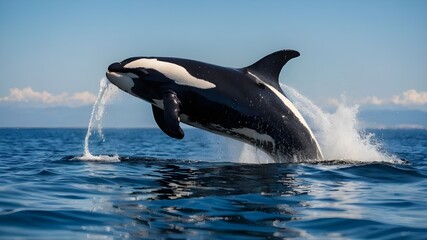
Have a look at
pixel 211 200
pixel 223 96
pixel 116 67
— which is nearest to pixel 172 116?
pixel 223 96

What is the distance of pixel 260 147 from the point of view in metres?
15.9

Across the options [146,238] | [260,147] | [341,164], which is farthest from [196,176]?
[146,238]

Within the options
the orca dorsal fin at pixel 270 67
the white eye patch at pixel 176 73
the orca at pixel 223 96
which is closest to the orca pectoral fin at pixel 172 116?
the orca at pixel 223 96

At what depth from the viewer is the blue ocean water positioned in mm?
7527

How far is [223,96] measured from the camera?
579 inches

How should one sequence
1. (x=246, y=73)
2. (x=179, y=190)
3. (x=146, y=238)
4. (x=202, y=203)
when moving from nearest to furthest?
1. (x=146, y=238)
2. (x=202, y=203)
3. (x=179, y=190)
4. (x=246, y=73)

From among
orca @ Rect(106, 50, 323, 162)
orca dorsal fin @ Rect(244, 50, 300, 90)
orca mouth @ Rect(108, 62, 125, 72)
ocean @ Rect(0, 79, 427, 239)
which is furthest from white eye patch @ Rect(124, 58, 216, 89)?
ocean @ Rect(0, 79, 427, 239)

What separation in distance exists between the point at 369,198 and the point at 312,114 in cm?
706

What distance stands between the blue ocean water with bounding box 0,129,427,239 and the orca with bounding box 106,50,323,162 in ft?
3.15

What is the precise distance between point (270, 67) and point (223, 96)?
A: 5.01 feet

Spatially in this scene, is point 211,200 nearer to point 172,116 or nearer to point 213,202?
point 213,202

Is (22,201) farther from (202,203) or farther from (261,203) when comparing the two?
(261,203)

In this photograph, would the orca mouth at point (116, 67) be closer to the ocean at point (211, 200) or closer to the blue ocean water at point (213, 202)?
the ocean at point (211, 200)

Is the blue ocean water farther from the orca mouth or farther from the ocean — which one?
the orca mouth
